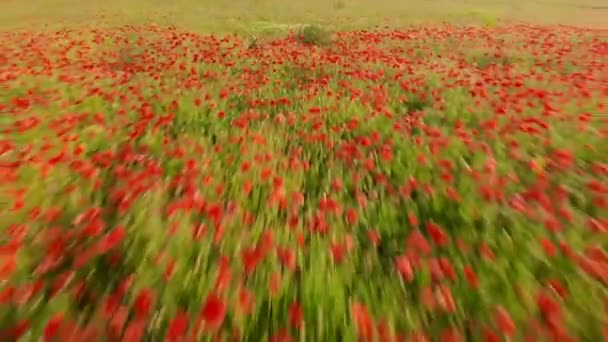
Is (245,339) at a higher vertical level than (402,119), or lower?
lower

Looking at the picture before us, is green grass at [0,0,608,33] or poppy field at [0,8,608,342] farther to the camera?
green grass at [0,0,608,33]

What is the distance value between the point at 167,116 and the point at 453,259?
13.6 ft

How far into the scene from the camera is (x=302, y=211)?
3.15 metres

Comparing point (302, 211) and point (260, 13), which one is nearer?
point (302, 211)

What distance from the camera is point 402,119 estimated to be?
499cm

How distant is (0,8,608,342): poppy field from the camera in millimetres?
2084

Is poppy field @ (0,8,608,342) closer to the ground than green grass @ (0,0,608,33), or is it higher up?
closer to the ground

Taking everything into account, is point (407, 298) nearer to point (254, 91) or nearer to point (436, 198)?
point (436, 198)

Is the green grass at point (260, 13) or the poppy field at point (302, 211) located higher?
the green grass at point (260, 13)

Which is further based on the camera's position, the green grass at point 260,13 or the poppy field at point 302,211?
the green grass at point 260,13

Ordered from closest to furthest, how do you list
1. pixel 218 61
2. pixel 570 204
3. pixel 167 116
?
pixel 570 204, pixel 167 116, pixel 218 61

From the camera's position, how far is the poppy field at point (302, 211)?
2.08 meters

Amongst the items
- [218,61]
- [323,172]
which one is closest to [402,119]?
[323,172]

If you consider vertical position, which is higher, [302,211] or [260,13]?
[260,13]
